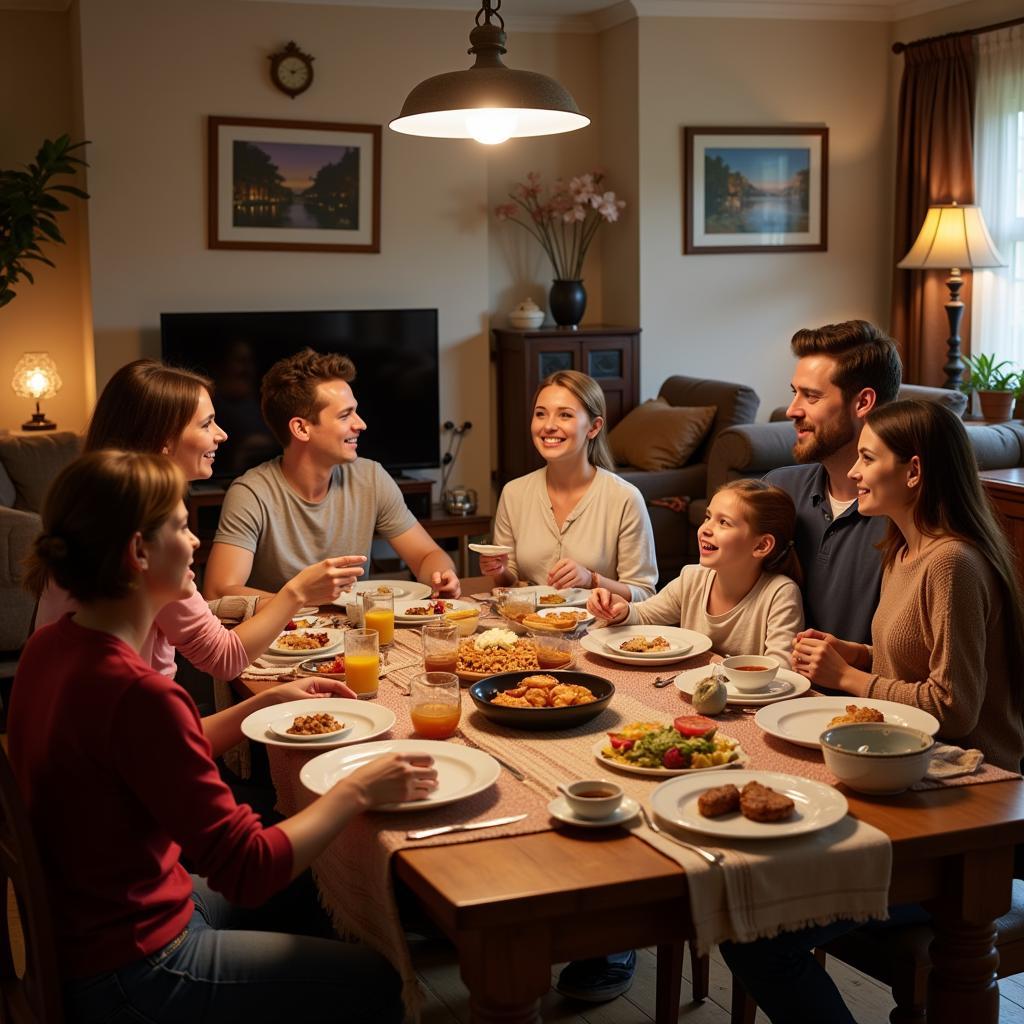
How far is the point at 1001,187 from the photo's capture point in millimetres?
6453

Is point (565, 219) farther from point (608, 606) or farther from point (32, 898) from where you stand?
point (32, 898)

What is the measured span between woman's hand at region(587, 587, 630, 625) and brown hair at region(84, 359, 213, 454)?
898 millimetres

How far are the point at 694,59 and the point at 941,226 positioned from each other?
155cm

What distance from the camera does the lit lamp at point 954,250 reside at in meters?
6.17

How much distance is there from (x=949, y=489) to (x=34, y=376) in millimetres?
5112

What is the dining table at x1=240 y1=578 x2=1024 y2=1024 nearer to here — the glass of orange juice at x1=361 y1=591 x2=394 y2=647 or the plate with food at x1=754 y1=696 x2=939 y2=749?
the plate with food at x1=754 y1=696 x2=939 y2=749

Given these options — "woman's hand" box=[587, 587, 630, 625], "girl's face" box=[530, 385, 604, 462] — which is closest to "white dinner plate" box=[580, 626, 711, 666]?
"woman's hand" box=[587, 587, 630, 625]

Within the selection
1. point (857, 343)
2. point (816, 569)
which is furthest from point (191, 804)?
point (857, 343)

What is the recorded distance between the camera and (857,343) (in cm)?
274

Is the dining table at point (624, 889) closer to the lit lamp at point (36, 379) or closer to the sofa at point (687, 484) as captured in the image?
the sofa at point (687, 484)

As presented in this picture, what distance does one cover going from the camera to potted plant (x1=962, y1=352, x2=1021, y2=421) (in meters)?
5.82

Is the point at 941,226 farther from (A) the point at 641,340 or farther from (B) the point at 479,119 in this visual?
(B) the point at 479,119

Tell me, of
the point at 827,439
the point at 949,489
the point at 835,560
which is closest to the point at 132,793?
the point at 949,489

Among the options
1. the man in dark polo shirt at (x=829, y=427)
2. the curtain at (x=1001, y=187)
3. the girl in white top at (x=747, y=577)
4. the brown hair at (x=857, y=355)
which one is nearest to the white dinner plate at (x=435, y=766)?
the girl in white top at (x=747, y=577)
